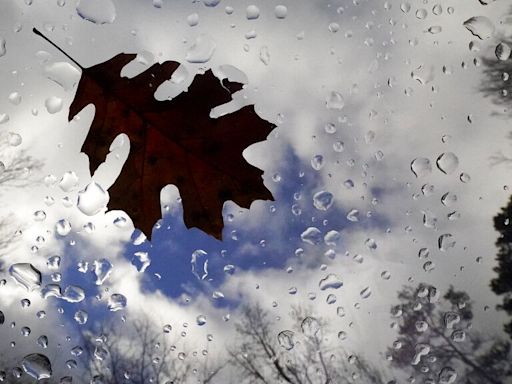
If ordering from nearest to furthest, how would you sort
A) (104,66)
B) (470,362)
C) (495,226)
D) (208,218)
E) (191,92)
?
(104,66)
(191,92)
(208,218)
(495,226)
(470,362)

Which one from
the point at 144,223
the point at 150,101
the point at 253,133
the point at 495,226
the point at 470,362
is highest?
the point at 150,101

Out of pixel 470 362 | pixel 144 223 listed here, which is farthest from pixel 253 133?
pixel 470 362

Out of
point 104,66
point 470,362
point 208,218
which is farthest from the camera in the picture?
point 470,362

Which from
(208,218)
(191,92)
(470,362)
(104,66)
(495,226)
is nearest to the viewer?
(104,66)

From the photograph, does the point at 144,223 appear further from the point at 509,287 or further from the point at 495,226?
the point at 509,287

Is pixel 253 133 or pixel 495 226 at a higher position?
pixel 253 133

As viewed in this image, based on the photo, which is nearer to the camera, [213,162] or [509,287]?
[213,162]

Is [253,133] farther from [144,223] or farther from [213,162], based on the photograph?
[144,223]

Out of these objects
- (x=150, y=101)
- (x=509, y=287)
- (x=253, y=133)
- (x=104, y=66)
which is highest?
(x=104, y=66)

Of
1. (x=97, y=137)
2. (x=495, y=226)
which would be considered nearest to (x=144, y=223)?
(x=97, y=137)
